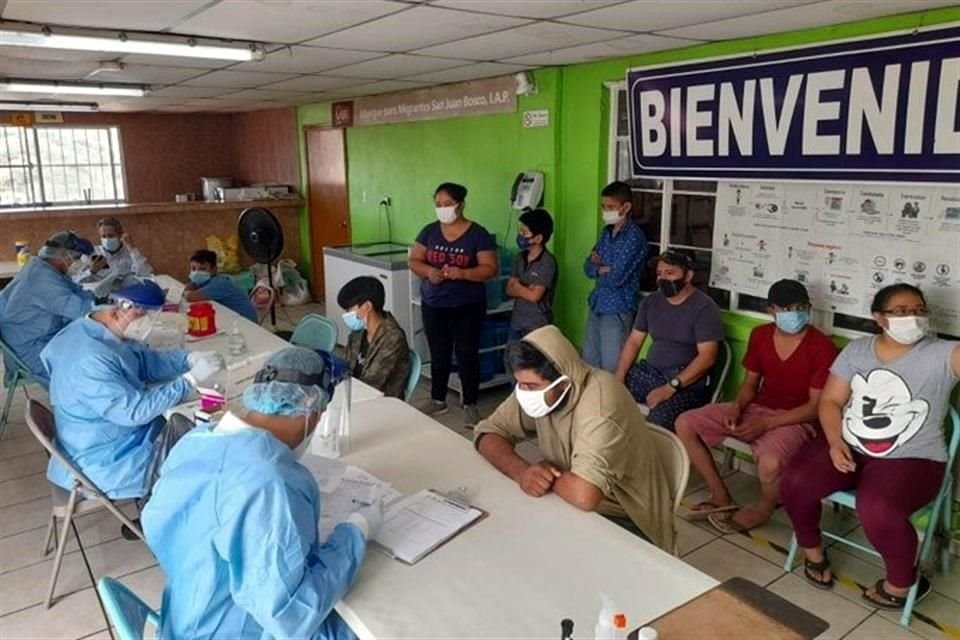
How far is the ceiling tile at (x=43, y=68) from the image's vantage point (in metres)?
4.19

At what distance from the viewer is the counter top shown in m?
6.52

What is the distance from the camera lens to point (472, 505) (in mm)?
1933

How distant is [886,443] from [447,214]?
8.70 ft

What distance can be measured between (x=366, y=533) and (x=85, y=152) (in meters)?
9.61

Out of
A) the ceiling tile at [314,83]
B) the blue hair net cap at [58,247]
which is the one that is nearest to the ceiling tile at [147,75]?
the ceiling tile at [314,83]

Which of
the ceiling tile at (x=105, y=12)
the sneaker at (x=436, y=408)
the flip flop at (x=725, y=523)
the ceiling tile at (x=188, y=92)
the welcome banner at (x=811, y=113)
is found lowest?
the flip flop at (x=725, y=523)

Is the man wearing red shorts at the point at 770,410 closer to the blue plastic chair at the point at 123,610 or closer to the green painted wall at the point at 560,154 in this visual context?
the green painted wall at the point at 560,154

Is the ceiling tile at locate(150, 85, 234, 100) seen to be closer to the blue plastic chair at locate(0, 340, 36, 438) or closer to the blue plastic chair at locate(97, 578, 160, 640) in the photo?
the blue plastic chair at locate(0, 340, 36, 438)

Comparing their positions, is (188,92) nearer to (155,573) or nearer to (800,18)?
(155,573)

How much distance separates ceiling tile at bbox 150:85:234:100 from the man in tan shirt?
4621mm

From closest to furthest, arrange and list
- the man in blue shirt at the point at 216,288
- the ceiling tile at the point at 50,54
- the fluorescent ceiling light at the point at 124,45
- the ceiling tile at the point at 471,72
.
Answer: the fluorescent ceiling light at the point at 124,45
the ceiling tile at the point at 50,54
the ceiling tile at the point at 471,72
the man in blue shirt at the point at 216,288

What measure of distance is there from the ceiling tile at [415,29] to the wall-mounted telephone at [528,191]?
1.28 m

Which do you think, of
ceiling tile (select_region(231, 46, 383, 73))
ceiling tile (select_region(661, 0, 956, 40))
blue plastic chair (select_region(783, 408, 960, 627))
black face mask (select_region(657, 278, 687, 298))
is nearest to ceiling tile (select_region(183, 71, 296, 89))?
ceiling tile (select_region(231, 46, 383, 73))

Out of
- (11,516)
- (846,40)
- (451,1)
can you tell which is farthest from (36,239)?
(846,40)
